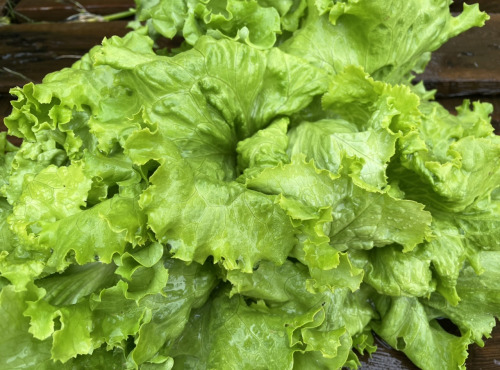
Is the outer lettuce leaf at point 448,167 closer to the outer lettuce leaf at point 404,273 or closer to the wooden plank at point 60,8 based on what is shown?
the outer lettuce leaf at point 404,273

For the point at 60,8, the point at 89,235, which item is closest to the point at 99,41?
the point at 60,8

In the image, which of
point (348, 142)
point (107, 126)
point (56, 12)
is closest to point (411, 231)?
point (348, 142)

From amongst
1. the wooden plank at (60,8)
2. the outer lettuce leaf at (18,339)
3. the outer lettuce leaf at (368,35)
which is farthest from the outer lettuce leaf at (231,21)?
the wooden plank at (60,8)

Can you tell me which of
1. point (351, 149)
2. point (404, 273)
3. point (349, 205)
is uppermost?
point (351, 149)

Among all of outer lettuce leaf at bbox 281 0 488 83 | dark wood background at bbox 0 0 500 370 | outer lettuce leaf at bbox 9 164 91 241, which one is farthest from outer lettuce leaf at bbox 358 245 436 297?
dark wood background at bbox 0 0 500 370

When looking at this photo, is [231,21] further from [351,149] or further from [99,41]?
[99,41]

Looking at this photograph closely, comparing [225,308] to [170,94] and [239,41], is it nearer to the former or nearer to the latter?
[170,94]
